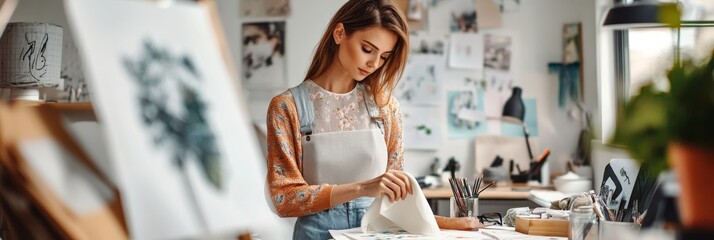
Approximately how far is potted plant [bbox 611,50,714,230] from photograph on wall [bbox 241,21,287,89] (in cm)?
394

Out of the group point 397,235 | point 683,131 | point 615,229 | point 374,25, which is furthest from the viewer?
point 374,25

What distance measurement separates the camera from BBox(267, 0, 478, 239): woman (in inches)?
104

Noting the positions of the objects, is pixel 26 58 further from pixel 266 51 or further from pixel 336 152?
pixel 266 51

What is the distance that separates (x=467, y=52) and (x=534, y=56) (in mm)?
383

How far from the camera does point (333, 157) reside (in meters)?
2.78

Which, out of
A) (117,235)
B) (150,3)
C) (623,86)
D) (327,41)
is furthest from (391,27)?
(623,86)

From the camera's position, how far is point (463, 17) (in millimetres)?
5027

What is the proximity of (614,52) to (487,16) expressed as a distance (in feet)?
2.66

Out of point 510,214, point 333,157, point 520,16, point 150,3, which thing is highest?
point 520,16

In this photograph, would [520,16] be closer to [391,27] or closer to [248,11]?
[248,11]

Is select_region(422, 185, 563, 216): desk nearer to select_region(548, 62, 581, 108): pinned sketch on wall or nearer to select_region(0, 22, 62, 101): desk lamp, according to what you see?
select_region(548, 62, 581, 108): pinned sketch on wall

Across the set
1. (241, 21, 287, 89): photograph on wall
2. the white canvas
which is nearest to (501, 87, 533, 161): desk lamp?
(241, 21, 287, 89): photograph on wall

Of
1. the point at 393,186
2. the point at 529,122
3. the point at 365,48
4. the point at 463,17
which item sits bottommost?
the point at 393,186

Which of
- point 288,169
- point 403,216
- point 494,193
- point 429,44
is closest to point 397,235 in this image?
point 403,216
